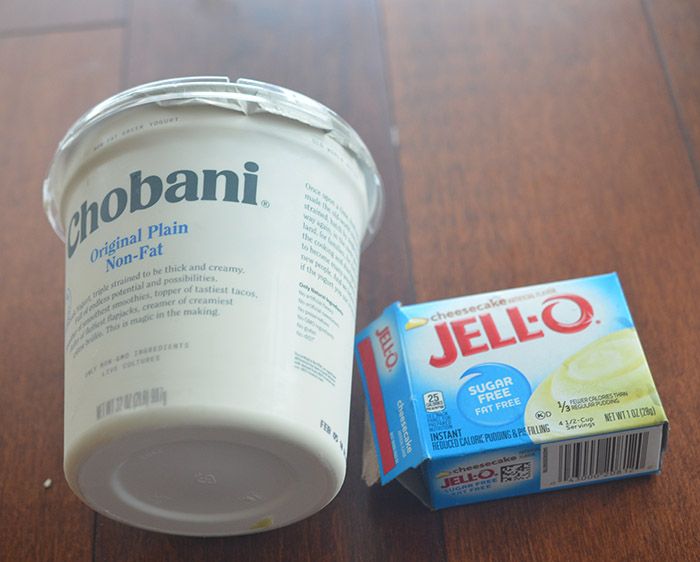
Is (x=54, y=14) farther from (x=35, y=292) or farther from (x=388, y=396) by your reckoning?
(x=388, y=396)

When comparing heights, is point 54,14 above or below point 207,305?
above

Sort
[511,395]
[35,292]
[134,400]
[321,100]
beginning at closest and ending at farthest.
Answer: [134,400], [511,395], [35,292], [321,100]

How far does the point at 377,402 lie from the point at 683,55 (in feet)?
1.74

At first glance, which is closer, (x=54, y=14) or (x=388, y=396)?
(x=388, y=396)

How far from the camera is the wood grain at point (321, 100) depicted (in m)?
0.67

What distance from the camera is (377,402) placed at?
0.68 meters

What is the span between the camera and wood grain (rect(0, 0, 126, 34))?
100 centimetres

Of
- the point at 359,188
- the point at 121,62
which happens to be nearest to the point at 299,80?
the point at 121,62

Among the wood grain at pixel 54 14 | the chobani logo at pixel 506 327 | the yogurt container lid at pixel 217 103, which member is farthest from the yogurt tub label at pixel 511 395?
the wood grain at pixel 54 14

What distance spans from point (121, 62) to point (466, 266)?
471 millimetres

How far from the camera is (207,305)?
0.54 metres

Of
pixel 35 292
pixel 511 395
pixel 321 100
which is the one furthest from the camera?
pixel 321 100

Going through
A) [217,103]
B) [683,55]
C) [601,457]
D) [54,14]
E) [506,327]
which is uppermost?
[54,14]

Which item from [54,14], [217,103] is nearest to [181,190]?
[217,103]
